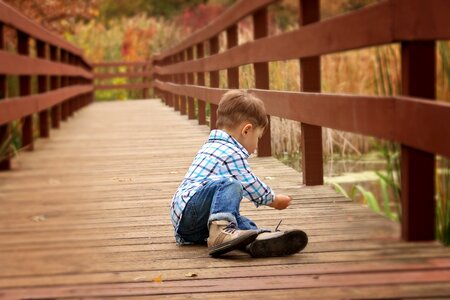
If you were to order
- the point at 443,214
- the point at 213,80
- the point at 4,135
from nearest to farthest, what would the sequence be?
the point at 443,214, the point at 4,135, the point at 213,80

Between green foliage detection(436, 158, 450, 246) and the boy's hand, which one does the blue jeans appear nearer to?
the boy's hand

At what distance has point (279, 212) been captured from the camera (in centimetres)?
419

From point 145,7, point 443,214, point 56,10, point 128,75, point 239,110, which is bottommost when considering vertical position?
point 443,214

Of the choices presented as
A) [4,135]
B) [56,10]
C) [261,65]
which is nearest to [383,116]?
[261,65]

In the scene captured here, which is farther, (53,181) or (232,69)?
(232,69)

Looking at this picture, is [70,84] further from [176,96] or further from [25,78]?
[25,78]

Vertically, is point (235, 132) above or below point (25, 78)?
below

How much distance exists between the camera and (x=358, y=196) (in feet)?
26.3

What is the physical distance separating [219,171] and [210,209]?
0.53 feet

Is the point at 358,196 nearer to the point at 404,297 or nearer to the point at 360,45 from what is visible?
the point at 360,45

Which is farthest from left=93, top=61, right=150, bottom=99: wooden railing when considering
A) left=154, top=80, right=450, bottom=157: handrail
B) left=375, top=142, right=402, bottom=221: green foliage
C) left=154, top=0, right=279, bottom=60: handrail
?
left=375, top=142, right=402, bottom=221: green foliage

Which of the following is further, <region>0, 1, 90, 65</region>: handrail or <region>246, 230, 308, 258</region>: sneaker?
<region>0, 1, 90, 65</region>: handrail

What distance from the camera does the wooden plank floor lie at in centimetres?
256

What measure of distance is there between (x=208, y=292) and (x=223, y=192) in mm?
790
